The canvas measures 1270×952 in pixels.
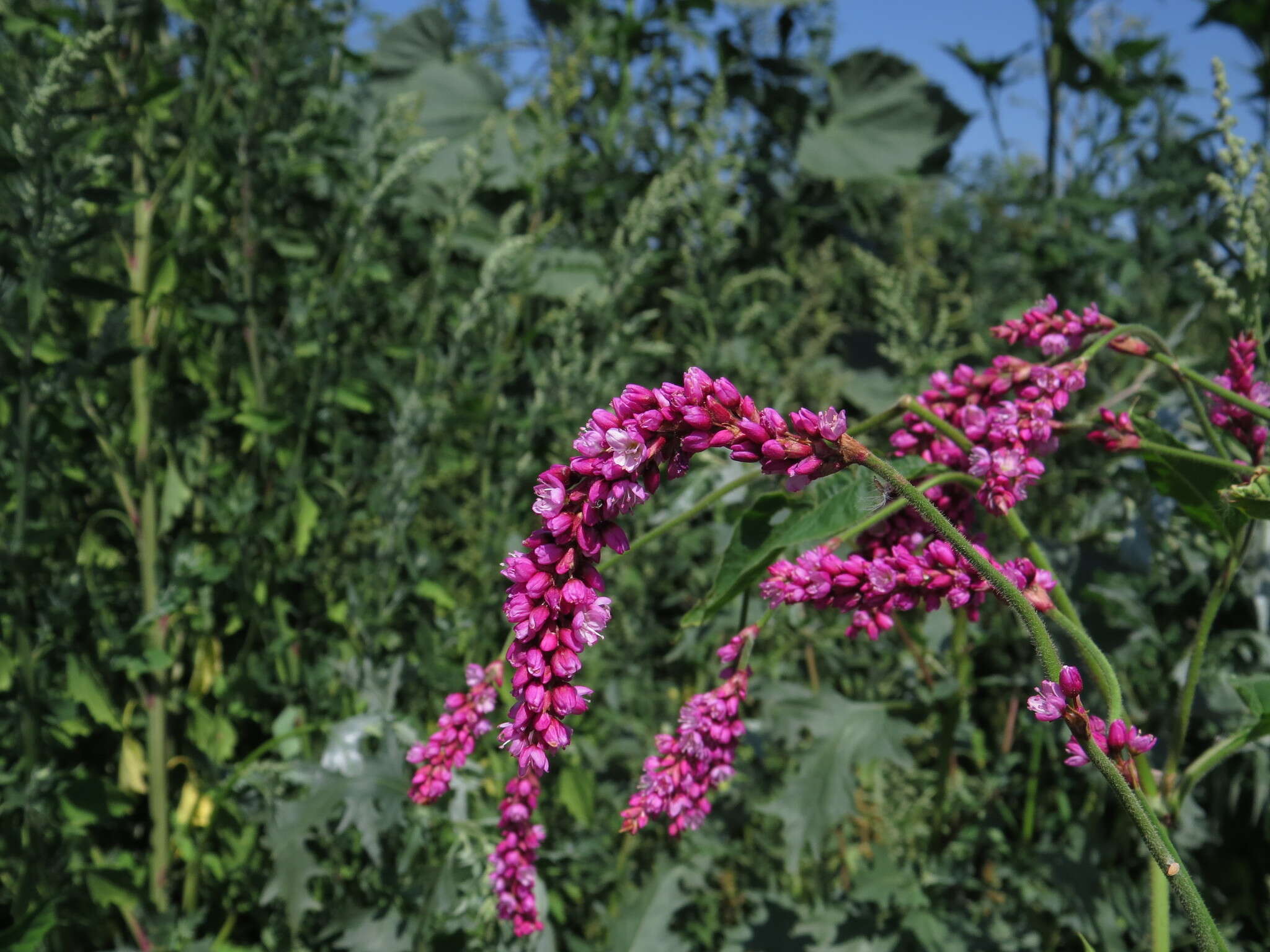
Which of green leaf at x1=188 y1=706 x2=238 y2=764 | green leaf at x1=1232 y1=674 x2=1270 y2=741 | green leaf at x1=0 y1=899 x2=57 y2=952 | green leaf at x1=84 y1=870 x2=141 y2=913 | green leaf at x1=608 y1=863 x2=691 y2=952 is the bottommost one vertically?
green leaf at x1=84 y1=870 x2=141 y2=913

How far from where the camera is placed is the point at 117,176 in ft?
7.36

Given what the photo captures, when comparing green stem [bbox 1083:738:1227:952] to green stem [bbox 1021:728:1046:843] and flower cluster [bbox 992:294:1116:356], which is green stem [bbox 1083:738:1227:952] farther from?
green stem [bbox 1021:728:1046:843]

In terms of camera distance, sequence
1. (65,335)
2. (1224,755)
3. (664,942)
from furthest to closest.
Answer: (65,335) → (664,942) → (1224,755)

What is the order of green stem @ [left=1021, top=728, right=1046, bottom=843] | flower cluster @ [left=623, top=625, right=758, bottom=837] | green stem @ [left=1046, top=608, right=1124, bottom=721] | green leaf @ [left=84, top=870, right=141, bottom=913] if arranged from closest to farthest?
green stem @ [left=1046, top=608, right=1124, bottom=721]
flower cluster @ [left=623, top=625, right=758, bottom=837]
green leaf @ [left=84, top=870, right=141, bottom=913]
green stem @ [left=1021, top=728, right=1046, bottom=843]

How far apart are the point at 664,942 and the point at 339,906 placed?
2.34 feet

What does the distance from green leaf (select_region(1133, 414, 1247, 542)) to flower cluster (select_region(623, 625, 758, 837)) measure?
0.52 m

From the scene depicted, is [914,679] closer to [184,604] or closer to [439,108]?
[184,604]

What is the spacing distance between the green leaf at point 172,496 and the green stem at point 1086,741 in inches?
72.3

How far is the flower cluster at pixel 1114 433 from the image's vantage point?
104cm

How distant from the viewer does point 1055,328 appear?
1089mm

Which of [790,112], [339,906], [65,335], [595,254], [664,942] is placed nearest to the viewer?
[664,942]

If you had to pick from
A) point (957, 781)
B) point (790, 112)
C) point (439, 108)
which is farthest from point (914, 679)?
point (439, 108)

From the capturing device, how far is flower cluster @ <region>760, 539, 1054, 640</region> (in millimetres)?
899

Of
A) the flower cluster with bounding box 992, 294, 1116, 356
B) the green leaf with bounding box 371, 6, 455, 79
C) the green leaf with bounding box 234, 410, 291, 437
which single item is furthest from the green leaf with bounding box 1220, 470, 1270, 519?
the green leaf with bounding box 371, 6, 455, 79
